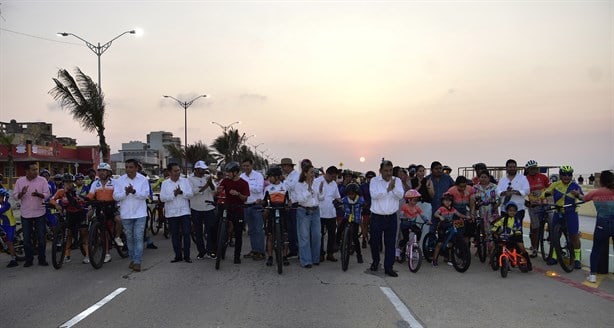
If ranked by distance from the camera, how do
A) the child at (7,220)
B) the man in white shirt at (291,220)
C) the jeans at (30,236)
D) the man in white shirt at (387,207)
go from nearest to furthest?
the man in white shirt at (387,207) < the jeans at (30,236) < the child at (7,220) < the man in white shirt at (291,220)

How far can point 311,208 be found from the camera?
9.40 meters

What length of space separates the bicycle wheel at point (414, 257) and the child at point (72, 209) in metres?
6.17

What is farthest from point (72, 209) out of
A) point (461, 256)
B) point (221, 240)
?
point (461, 256)

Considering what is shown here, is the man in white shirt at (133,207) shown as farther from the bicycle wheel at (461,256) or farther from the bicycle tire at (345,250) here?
the bicycle wheel at (461,256)

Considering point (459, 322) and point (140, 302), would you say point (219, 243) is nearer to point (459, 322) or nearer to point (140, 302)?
point (140, 302)

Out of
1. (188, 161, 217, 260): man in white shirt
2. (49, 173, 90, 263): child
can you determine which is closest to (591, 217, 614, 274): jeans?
(188, 161, 217, 260): man in white shirt

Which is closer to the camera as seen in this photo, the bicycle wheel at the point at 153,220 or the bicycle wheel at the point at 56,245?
the bicycle wheel at the point at 56,245

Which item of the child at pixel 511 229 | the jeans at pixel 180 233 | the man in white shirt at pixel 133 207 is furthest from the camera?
the jeans at pixel 180 233

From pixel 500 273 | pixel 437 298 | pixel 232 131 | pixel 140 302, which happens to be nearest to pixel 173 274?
pixel 140 302

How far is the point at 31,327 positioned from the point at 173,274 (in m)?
3.12

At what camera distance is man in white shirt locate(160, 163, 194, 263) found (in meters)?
9.70

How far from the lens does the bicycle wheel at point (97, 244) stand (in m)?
9.05

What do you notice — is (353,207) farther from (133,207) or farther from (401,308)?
(133,207)

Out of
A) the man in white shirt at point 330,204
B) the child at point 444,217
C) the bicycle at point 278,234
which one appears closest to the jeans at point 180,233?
the bicycle at point 278,234
